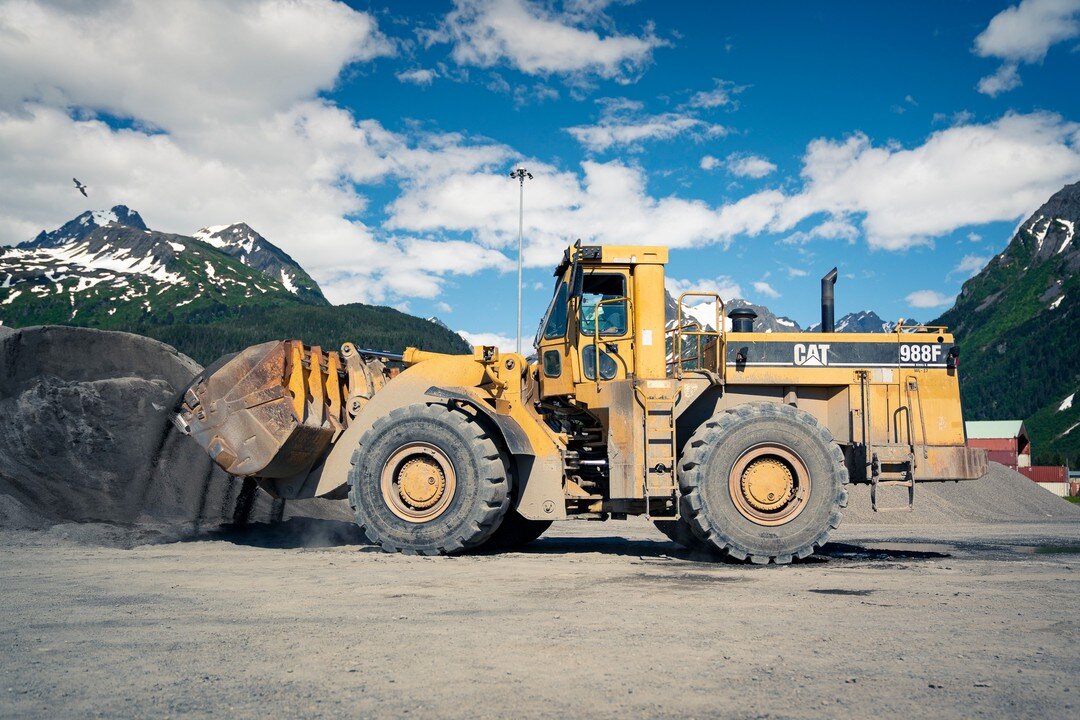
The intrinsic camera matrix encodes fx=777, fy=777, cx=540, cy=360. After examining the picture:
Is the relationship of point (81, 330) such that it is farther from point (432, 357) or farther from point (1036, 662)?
point (1036, 662)

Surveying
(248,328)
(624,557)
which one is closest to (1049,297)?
(248,328)

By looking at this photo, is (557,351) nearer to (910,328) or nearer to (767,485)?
(767,485)

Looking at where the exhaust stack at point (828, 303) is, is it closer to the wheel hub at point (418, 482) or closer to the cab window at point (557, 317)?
the cab window at point (557, 317)

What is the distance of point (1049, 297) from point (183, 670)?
19468cm

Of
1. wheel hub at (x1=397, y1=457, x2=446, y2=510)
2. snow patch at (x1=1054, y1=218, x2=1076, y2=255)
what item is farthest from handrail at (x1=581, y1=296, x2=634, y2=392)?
snow patch at (x1=1054, y1=218, x2=1076, y2=255)

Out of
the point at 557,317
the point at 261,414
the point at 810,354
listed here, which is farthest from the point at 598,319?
the point at 261,414

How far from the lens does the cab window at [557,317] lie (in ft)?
31.1

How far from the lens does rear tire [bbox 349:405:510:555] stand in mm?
8758

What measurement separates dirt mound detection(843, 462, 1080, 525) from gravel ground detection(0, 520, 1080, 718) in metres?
12.5

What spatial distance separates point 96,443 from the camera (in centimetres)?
1077

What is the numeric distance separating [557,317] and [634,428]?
1.76m

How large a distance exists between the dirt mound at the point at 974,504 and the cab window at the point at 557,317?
13.3 metres

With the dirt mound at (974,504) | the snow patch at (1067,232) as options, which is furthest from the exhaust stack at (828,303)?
the snow patch at (1067,232)

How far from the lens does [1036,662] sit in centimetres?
419
